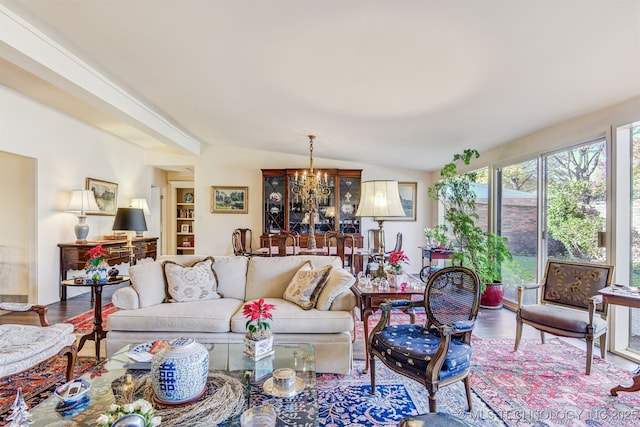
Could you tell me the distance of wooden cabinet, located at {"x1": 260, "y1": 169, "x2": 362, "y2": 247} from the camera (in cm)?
650

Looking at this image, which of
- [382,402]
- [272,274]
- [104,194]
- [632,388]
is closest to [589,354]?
[632,388]

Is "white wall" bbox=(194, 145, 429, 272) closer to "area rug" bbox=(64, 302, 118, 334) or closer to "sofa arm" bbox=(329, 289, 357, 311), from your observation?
"area rug" bbox=(64, 302, 118, 334)

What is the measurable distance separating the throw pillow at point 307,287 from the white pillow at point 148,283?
43.8 inches

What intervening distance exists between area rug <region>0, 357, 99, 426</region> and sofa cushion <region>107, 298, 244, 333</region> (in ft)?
1.16

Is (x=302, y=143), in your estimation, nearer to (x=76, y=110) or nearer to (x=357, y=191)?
(x=357, y=191)

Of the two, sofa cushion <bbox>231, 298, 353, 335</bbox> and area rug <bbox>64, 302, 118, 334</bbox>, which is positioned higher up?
sofa cushion <bbox>231, 298, 353, 335</bbox>

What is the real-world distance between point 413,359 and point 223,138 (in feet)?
17.9

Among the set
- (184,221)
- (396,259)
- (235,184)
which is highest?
(235,184)

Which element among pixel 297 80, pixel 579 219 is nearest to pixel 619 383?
pixel 579 219

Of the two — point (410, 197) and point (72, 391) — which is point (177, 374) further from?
point (410, 197)

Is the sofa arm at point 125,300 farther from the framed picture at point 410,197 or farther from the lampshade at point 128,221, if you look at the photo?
the framed picture at point 410,197

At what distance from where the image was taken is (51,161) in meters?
4.45

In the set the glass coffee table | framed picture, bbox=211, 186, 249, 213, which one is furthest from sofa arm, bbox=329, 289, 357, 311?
framed picture, bbox=211, 186, 249, 213

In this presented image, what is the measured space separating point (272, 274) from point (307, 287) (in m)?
0.52
